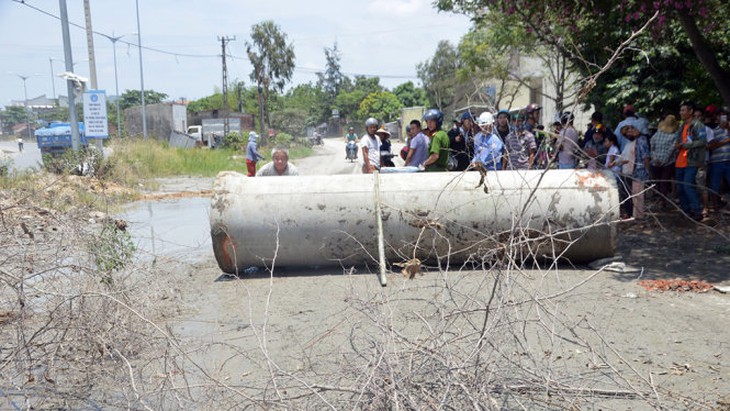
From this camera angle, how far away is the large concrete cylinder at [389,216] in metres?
6.50

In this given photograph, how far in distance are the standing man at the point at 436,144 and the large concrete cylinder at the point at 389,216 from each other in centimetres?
90

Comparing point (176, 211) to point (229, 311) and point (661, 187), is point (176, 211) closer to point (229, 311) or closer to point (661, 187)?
point (229, 311)

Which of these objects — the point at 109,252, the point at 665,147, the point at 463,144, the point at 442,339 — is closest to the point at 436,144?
the point at 463,144

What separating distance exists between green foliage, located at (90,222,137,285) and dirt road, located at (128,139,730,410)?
0.71 metres

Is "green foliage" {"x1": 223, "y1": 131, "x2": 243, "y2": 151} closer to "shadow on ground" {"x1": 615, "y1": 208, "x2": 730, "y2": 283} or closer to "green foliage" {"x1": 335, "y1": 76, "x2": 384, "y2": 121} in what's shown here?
"shadow on ground" {"x1": 615, "y1": 208, "x2": 730, "y2": 283}

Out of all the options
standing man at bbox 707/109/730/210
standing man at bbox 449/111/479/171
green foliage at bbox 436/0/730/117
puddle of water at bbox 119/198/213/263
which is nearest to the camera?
puddle of water at bbox 119/198/213/263

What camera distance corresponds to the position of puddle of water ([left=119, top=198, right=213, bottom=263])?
8289 mm

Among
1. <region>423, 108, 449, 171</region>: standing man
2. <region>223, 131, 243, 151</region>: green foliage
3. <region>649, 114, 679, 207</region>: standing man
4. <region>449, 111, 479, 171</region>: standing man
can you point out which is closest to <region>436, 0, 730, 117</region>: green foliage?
<region>649, 114, 679, 207</region>: standing man

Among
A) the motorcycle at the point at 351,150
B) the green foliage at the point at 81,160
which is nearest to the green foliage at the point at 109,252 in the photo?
the green foliage at the point at 81,160

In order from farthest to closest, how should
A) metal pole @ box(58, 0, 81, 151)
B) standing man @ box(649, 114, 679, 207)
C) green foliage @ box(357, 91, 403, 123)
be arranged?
green foliage @ box(357, 91, 403, 123)
metal pole @ box(58, 0, 81, 151)
standing man @ box(649, 114, 679, 207)

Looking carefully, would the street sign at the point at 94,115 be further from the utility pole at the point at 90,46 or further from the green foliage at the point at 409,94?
the green foliage at the point at 409,94

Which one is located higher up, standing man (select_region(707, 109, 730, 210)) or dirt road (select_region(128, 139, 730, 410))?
standing man (select_region(707, 109, 730, 210))

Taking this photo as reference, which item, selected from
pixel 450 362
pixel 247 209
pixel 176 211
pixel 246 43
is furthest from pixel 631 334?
pixel 246 43

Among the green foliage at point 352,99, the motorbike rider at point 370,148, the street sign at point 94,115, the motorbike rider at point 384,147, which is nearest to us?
the motorbike rider at point 370,148
